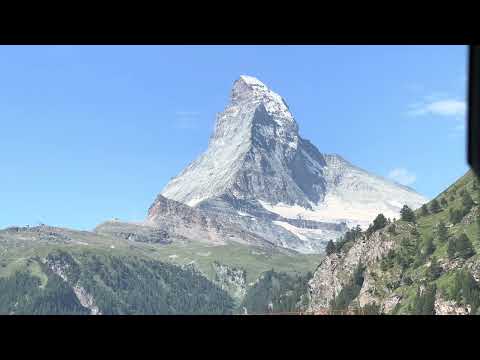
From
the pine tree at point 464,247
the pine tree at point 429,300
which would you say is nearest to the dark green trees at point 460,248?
the pine tree at point 464,247

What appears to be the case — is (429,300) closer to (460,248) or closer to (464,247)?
(464,247)

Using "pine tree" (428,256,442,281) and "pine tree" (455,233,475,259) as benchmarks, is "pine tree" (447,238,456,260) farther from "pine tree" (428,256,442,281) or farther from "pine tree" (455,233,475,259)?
"pine tree" (428,256,442,281)

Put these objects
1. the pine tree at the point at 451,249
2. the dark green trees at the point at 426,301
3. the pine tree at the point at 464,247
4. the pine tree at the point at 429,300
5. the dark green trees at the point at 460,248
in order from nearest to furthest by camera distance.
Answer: the pine tree at the point at 429,300 → the dark green trees at the point at 426,301 → the pine tree at the point at 464,247 → the dark green trees at the point at 460,248 → the pine tree at the point at 451,249

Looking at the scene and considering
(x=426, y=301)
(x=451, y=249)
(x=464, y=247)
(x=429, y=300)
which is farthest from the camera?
(x=451, y=249)

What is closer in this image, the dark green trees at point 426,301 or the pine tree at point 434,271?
the dark green trees at point 426,301

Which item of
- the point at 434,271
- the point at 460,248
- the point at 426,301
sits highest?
the point at 460,248

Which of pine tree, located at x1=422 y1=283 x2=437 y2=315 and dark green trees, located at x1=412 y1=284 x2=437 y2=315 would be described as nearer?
pine tree, located at x1=422 y1=283 x2=437 y2=315

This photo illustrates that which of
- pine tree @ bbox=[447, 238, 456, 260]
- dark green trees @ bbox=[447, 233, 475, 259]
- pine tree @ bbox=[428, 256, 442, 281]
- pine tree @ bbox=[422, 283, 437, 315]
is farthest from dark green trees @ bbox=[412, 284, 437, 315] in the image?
pine tree @ bbox=[447, 238, 456, 260]

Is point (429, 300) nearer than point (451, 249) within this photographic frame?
Yes

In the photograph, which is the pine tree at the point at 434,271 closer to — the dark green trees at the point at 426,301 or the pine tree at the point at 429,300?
the dark green trees at the point at 426,301

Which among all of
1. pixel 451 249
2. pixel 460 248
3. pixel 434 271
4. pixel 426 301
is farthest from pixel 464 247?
pixel 426 301
